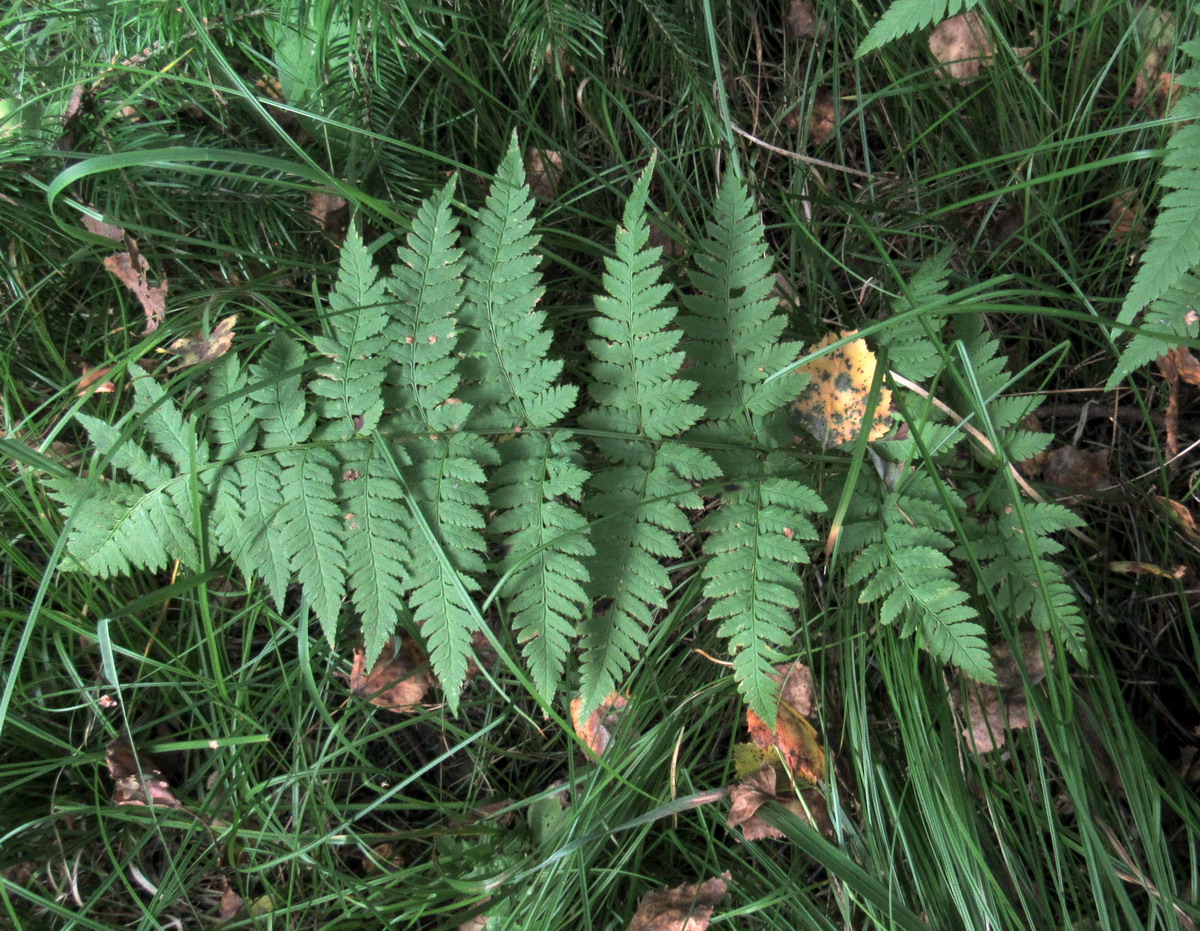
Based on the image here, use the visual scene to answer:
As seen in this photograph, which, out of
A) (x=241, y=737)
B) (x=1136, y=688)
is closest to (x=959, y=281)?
(x=1136, y=688)

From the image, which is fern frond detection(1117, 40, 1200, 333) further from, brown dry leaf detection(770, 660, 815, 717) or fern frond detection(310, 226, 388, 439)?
fern frond detection(310, 226, 388, 439)

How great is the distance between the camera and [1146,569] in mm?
2150

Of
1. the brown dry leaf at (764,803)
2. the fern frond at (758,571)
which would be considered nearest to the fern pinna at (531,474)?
the fern frond at (758,571)

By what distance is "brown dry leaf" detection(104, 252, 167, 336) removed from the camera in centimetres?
240

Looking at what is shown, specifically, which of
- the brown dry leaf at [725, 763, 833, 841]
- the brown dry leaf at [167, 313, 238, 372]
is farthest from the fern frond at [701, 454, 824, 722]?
the brown dry leaf at [167, 313, 238, 372]

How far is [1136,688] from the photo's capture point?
224 cm

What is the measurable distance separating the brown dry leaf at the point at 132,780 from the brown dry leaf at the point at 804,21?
277 centimetres

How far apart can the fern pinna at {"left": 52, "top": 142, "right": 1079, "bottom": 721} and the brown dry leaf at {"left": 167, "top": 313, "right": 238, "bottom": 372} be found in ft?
1.23

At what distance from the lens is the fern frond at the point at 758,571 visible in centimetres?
177

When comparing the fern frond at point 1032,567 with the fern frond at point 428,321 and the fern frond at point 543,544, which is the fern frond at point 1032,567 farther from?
the fern frond at point 428,321

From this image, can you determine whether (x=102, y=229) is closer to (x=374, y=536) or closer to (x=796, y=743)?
(x=374, y=536)

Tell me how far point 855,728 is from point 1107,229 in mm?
1499

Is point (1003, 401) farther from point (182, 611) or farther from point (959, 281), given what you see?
point (182, 611)

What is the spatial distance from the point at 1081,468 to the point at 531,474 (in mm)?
1471
